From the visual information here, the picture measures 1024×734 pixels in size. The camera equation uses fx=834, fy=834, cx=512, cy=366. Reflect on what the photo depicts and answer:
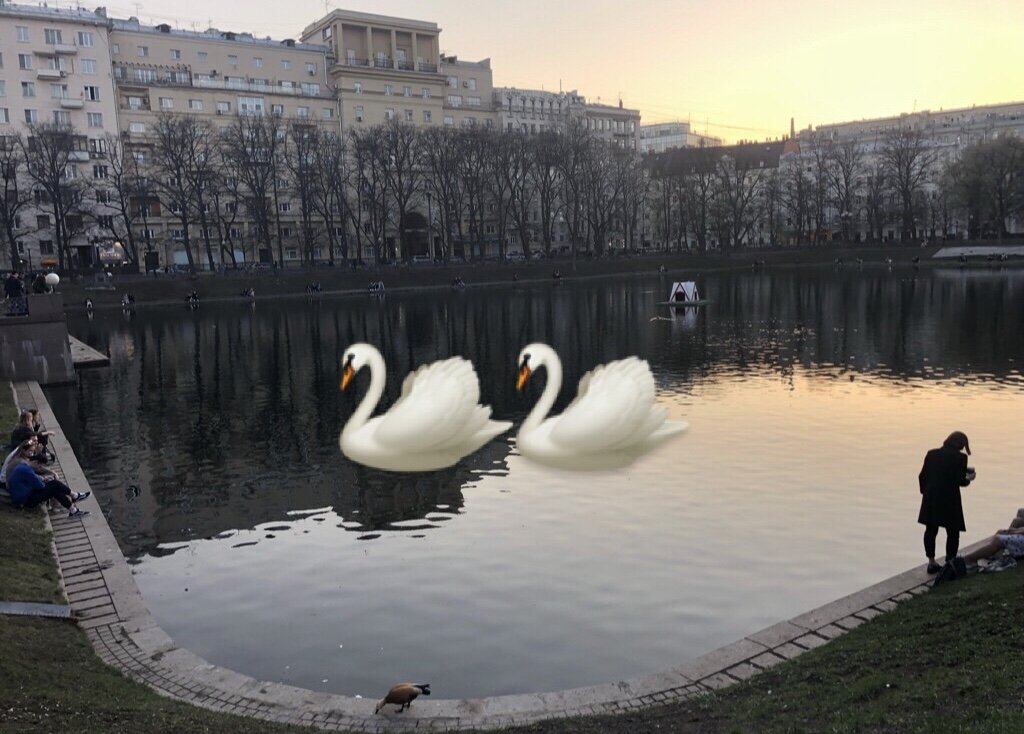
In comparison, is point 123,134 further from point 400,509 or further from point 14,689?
point 14,689

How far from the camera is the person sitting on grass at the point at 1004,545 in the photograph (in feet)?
33.5

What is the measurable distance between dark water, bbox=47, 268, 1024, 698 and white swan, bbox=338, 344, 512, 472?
0.61 metres

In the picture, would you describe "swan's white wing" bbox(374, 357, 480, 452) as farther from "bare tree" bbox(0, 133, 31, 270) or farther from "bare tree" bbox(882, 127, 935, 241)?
"bare tree" bbox(882, 127, 935, 241)

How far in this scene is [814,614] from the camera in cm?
1014

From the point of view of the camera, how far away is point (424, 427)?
757 inches

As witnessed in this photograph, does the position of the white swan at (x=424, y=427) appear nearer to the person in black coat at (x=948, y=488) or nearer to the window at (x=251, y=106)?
the person in black coat at (x=948, y=488)

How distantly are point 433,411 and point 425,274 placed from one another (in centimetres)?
7526

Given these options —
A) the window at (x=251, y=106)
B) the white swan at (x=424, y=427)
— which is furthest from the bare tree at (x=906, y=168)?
the white swan at (x=424, y=427)

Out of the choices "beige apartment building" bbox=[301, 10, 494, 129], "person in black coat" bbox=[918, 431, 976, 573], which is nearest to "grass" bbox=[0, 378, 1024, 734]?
"person in black coat" bbox=[918, 431, 976, 573]

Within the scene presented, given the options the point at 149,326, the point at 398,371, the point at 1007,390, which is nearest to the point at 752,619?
the point at 1007,390

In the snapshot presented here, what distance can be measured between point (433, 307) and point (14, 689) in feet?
194

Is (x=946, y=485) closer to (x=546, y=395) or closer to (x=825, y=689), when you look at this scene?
(x=825, y=689)

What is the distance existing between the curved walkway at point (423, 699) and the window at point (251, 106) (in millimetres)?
103523

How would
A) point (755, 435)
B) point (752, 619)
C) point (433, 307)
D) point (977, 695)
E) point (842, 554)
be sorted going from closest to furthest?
1. point (977, 695)
2. point (752, 619)
3. point (842, 554)
4. point (755, 435)
5. point (433, 307)
